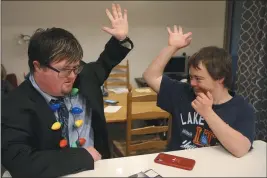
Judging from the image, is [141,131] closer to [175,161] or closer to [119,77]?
[175,161]

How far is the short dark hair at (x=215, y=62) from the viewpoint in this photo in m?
1.34

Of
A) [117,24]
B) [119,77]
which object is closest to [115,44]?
[117,24]

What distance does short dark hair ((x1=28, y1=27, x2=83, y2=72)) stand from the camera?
1.13 meters

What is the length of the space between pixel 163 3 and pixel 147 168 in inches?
147

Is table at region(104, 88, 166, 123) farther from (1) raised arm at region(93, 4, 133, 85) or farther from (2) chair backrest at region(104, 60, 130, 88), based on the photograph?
(1) raised arm at region(93, 4, 133, 85)

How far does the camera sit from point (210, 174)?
1.00m

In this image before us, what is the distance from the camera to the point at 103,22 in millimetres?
4211

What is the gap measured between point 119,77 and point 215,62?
3.03 metres

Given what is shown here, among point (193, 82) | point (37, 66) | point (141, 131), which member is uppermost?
point (37, 66)

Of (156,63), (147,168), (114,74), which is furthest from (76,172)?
(114,74)

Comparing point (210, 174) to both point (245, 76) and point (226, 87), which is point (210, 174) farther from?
point (245, 76)

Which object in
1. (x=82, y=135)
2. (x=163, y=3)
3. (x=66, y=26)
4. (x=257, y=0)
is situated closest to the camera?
(x=82, y=135)

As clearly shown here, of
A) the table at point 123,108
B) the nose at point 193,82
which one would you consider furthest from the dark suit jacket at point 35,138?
the table at point 123,108

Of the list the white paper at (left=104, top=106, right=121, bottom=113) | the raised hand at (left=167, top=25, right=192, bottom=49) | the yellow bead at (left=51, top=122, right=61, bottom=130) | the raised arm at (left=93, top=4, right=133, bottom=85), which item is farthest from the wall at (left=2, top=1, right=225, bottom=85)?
the yellow bead at (left=51, top=122, right=61, bottom=130)
